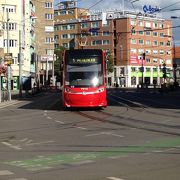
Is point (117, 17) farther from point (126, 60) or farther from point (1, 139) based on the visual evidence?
point (1, 139)

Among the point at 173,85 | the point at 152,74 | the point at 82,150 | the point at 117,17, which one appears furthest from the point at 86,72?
the point at 152,74

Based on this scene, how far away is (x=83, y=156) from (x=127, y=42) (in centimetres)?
13891

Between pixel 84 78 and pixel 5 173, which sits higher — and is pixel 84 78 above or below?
above

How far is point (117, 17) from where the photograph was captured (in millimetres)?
146000

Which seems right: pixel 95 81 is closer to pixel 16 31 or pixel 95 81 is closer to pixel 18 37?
pixel 18 37

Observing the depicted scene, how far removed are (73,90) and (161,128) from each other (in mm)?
11923

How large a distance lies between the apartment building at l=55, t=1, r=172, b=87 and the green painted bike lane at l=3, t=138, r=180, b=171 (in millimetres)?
127875

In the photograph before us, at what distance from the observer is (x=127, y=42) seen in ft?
493

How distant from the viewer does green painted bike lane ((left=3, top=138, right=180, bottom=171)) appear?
37.6 ft

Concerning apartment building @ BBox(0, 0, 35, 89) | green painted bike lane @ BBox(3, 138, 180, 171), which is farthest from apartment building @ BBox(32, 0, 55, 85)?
green painted bike lane @ BBox(3, 138, 180, 171)

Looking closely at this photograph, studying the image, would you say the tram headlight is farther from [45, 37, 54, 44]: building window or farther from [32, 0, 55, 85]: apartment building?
[45, 37, 54, 44]: building window

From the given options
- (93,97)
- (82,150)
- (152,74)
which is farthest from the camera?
(152,74)

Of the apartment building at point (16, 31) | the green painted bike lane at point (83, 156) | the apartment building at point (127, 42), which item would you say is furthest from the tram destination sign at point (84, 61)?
the apartment building at point (127, 42)

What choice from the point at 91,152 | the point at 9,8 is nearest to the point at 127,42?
the point at 9,8
